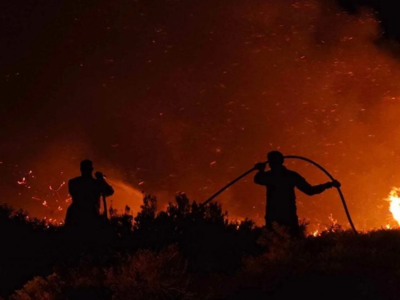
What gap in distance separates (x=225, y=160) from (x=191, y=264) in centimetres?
3165

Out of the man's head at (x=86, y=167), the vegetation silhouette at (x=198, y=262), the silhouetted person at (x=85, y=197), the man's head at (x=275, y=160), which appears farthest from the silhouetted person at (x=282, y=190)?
the man's head at (x=86, y=167)

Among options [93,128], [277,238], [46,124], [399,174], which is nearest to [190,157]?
[93,128]

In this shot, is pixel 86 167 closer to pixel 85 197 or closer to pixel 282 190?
pixel 85 197

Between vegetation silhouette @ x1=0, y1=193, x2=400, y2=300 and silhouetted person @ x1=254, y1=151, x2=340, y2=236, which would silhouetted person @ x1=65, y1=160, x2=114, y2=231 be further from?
silhouetted person @ x1=254, y1=151, x2=340, y2=236

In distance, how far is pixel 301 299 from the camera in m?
7.37

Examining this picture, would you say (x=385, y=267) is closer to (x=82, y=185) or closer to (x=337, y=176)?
(x=82, y=185)

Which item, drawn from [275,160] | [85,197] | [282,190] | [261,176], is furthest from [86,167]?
[282,190]

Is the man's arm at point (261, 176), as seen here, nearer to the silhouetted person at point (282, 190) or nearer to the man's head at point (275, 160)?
the silhouetted person at point (282, 190)

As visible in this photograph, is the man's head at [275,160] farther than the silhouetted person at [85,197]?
No

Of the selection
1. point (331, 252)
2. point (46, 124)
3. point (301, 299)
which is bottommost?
point (301, 299)

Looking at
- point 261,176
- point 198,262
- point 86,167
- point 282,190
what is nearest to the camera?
point 198,262

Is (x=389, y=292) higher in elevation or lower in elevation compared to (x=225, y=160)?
lower

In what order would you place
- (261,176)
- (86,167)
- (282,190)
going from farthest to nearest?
(86,167)
(261,176)
(282,190)

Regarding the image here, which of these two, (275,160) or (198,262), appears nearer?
(198,262)
